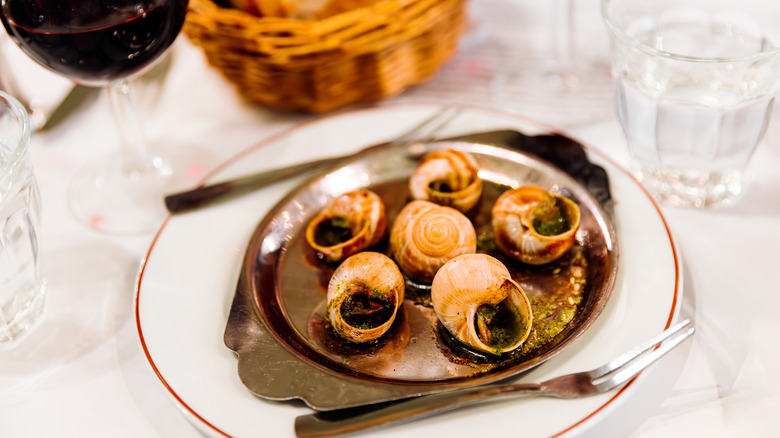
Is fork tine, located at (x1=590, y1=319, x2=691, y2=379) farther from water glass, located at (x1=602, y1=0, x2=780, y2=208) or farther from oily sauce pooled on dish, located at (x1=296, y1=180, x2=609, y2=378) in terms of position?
water glass, located at (x1=602, y1=0, x2=780, y2=208)

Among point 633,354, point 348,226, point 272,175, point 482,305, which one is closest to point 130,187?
point 272,175

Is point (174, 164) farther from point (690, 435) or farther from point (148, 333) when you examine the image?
point (690, 435)

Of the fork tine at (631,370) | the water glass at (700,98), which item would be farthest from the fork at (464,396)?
the water glass at (700,98)

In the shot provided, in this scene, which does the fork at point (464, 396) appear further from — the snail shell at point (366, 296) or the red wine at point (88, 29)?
the red wine at point (88, 29)

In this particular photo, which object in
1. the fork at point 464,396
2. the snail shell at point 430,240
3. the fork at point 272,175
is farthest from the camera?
the fork at point 272,175

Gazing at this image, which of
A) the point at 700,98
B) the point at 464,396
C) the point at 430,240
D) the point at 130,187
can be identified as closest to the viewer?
the point at 464,396

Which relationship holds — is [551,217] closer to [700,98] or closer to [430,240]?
[430,240]
